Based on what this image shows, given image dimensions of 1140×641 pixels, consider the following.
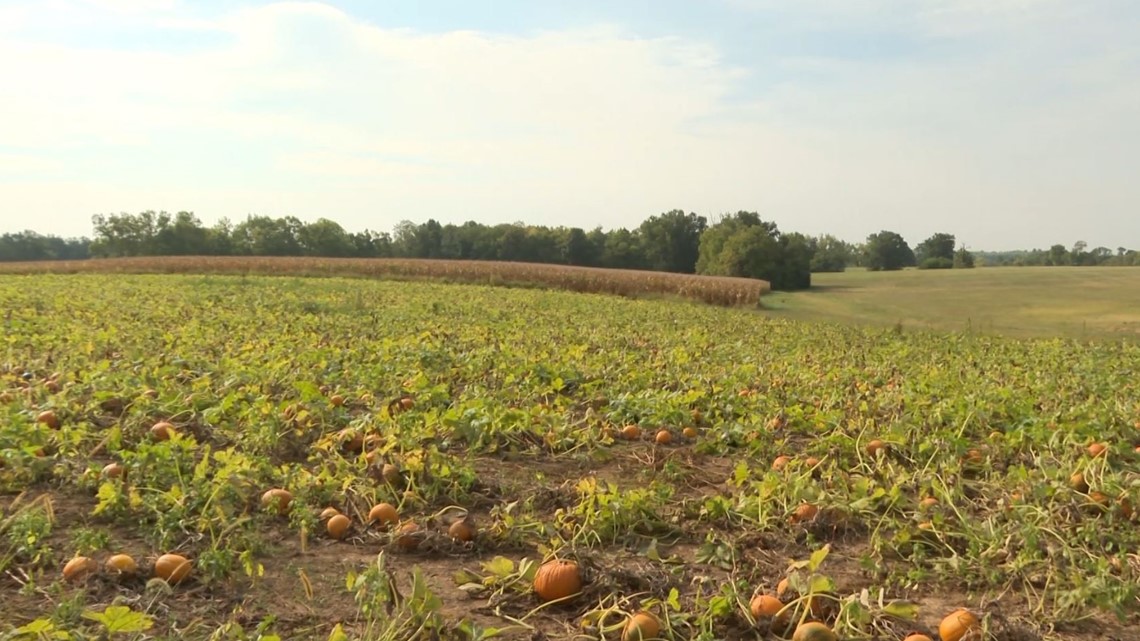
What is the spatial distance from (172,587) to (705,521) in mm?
2415

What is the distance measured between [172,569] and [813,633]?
92.7 inches

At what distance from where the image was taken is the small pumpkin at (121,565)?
2.87m

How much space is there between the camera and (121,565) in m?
2.87

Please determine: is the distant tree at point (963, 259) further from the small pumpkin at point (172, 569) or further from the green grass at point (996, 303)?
the small pumpkin at point (172, 569)

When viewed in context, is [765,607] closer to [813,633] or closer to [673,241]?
[813,633]

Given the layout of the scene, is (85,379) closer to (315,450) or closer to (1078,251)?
(315,450)

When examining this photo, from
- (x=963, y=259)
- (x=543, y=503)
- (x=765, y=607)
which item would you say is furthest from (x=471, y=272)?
(x=963, y=259)

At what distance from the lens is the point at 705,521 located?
3.88 m

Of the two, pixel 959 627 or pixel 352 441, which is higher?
pixel 352 441

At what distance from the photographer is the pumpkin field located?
109 inches

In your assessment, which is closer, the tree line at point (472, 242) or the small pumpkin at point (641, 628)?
the small pumpkin at point (641, 628)

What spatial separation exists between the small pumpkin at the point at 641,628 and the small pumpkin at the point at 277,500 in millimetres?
1887

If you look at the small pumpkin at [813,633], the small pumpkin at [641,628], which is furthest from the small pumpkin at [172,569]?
the small pumpkin at [813,633]

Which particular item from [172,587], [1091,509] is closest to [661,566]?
[172,587]
